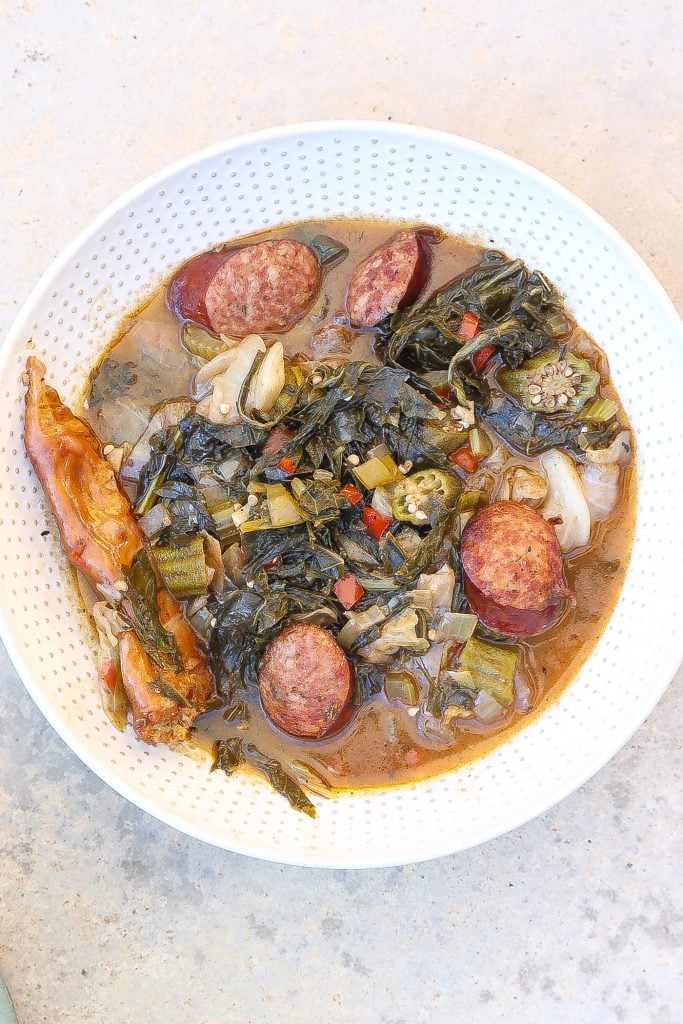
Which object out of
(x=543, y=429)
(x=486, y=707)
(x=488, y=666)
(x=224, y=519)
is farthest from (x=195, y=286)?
(x=486, y=707)

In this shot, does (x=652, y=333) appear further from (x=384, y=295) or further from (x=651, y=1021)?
(x=651, y=1021)

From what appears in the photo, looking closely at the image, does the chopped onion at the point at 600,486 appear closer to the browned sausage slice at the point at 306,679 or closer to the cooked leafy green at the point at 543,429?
the cooked leafy green at the point at 543,429

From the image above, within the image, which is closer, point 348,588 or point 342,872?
point 348,588

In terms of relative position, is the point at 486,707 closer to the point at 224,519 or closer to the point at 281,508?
the point at 281,508

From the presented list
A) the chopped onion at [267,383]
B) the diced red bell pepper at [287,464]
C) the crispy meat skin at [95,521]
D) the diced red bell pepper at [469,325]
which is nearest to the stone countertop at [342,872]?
the crispy meat skin at [95,521]

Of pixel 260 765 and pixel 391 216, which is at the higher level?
pixel 391 216

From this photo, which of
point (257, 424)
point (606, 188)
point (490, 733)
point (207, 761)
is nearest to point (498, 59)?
point (606, 188)

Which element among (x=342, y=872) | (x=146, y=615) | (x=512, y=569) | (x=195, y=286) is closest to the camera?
(x=512, y=569)

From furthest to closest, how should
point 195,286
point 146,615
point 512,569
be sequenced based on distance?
point 195,286
point 146,615
point 512,569
